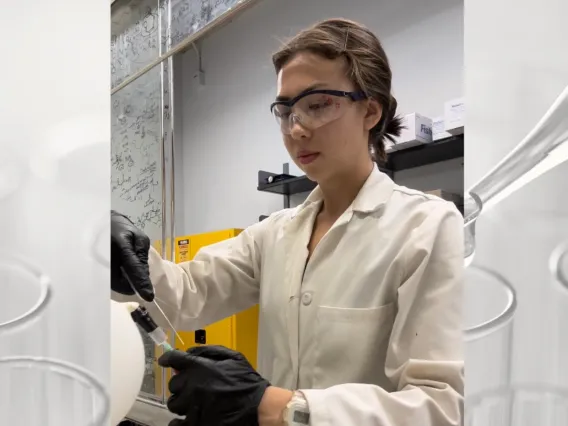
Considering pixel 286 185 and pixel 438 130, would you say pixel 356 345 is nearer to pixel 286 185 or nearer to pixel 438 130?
pixel 438 130

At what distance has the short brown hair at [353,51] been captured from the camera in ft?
3.96

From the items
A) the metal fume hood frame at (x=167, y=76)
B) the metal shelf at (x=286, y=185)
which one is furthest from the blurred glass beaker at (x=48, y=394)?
the metal shelf at (x=286, y=185)

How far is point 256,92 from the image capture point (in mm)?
→ 3582

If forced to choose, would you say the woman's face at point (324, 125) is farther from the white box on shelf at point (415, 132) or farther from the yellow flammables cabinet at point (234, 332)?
the yellow flammables cabinet at point (234, 332)

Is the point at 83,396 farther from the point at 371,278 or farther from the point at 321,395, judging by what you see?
the point at 371,278

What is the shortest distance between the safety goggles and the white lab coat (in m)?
0.20

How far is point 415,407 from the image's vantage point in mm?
886

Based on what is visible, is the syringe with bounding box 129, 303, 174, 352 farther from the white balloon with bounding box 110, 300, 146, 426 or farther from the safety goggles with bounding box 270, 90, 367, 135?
the safety goggles with bounding box 270, 90, 367, 135

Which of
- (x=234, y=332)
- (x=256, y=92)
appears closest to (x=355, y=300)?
(x=234, y=332)

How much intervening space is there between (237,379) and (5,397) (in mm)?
586

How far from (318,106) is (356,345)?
516 mm

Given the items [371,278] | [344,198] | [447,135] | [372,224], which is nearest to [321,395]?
[371,278]

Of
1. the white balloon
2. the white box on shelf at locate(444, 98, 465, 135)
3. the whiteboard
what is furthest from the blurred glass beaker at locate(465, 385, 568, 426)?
the whiteboard

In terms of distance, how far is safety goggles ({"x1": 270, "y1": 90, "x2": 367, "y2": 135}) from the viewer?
1180mm
